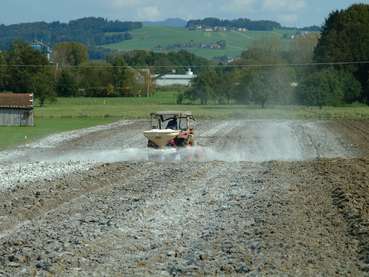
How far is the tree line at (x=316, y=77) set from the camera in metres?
91.8

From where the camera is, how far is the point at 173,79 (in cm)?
17438

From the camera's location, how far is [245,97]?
334ft

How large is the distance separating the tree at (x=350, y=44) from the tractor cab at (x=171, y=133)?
68.1 m

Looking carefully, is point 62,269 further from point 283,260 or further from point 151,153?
point 151,153

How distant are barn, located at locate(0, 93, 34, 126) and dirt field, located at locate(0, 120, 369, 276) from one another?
24748mm

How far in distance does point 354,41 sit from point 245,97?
44.3ft

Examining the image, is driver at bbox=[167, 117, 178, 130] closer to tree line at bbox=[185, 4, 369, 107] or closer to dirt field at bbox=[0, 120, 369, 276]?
dirt field at bbox=[0, 120, 369, 276]

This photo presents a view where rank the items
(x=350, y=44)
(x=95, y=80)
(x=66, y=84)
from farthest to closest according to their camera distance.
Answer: (x=95, y=80) → (x=66, y=84) → (x=350, y=44)

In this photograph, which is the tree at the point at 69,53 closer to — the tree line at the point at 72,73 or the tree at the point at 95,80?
the tree line at the point at 72,73

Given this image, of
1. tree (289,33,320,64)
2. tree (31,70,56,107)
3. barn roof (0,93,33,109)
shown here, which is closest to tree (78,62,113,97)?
tree (289,33,320,64)

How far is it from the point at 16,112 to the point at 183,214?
43.1 meters

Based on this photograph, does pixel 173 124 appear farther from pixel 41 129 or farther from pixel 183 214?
pixel 41 129

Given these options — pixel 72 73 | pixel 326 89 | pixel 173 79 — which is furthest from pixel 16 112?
pixel 173 79

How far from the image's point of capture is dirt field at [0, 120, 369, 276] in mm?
12438
